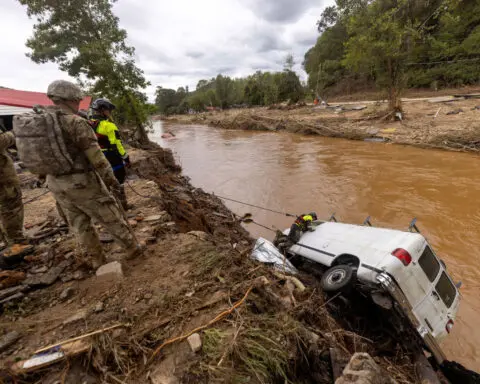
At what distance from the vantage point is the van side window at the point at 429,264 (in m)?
2.61

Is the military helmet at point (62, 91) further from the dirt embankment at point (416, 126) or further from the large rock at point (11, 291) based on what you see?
the dirt embankment at point (416, 126)

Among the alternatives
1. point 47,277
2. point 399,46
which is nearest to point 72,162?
point 47,277

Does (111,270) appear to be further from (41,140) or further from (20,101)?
(20,101)

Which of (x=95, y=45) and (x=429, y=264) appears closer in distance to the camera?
(x=429, y=264)

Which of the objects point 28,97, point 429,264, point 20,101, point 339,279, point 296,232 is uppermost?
point 28,97

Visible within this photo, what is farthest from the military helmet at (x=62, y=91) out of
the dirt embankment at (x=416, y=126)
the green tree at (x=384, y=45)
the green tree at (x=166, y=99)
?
the green tree at (x=166, y=99)

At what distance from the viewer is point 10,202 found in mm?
3256

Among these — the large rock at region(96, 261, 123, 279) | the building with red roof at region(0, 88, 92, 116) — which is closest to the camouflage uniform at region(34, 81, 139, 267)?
the large rock at region(96, 261, 123, 279)

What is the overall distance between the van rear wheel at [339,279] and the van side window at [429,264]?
750mm

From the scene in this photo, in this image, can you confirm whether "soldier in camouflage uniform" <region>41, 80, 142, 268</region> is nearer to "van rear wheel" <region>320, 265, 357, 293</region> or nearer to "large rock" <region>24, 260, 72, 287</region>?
"large rock" <region>24, 260, 72, 287</region>

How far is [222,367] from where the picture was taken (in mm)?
1532

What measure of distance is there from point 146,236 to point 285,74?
47.8m

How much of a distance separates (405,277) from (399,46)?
55.4ft

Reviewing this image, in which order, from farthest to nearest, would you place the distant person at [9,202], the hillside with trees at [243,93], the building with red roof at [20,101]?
the hillside with trees at [243,93] → the building with red roof at [20,101] → the distant person at [9,202]
